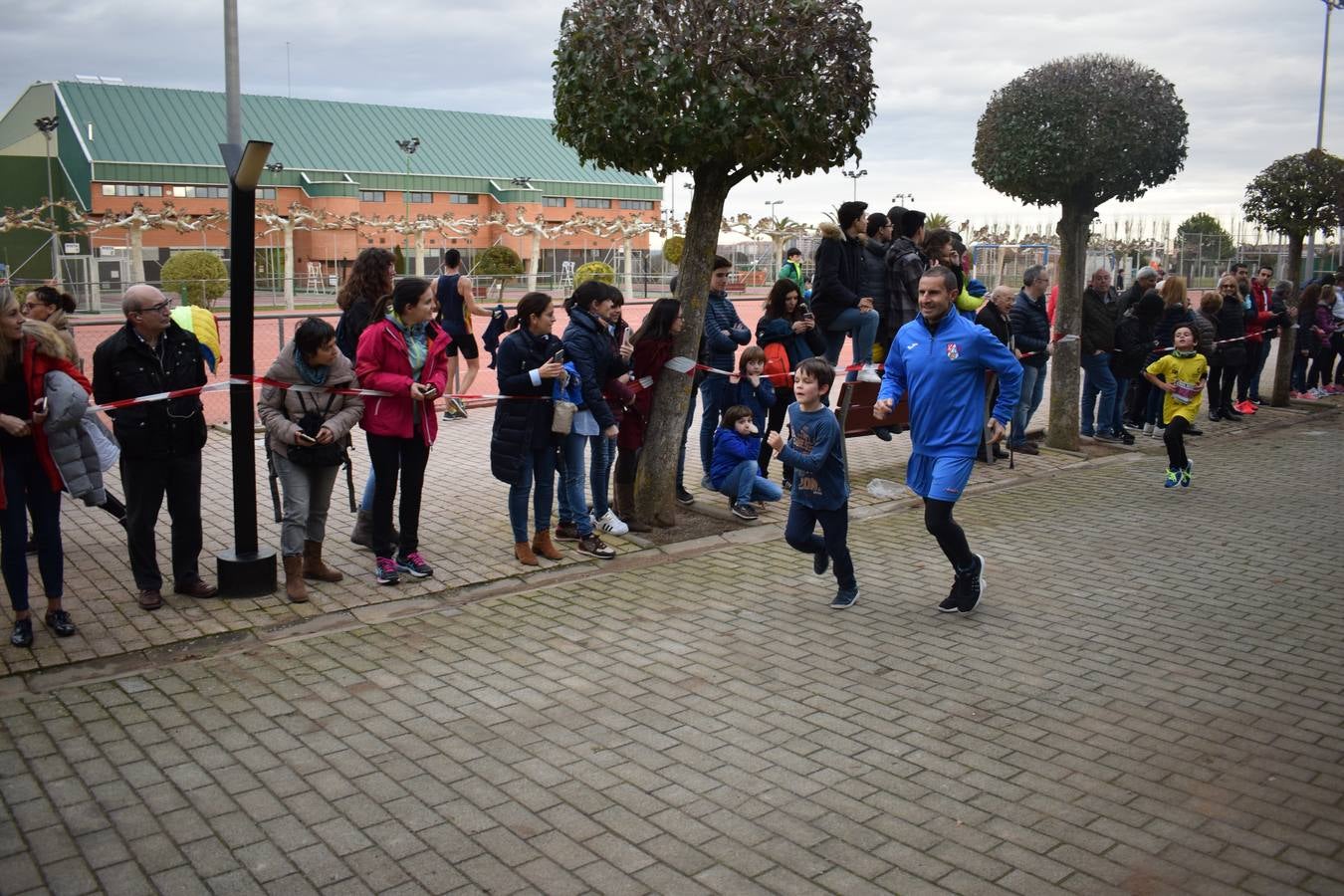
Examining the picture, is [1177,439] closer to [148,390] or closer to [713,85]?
[713,85]

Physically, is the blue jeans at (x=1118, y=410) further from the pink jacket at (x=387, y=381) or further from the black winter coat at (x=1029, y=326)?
the pink jacket at (x=387, y=381)

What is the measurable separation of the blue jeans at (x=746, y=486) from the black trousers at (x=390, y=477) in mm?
2705

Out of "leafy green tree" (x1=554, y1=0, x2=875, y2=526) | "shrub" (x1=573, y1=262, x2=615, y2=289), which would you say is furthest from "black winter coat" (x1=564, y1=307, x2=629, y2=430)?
"shrub" (x1=573, y1=262, x2=615, y2=289)

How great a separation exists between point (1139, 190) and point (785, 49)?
23.7ft

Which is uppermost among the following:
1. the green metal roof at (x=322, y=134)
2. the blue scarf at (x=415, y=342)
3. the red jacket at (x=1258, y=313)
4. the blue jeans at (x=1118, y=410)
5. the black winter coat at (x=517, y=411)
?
the green metal roof at (x=322, y=134)

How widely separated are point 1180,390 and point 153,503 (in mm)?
8829

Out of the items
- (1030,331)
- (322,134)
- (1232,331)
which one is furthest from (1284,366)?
(322,134)

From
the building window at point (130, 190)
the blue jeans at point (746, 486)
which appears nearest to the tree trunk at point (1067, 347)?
the blue jeans at point (746, 486)

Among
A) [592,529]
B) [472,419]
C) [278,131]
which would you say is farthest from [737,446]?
[278,131]

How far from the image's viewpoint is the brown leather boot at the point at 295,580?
6797 millimetres

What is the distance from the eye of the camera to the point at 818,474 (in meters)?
6.78

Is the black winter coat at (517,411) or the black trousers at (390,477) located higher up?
the black winter coat at (517,411)

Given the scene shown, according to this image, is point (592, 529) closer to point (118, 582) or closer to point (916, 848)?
point (118, 582)

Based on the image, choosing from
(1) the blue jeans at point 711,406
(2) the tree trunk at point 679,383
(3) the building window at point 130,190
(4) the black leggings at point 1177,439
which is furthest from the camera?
(3) the building window at point 130,190
